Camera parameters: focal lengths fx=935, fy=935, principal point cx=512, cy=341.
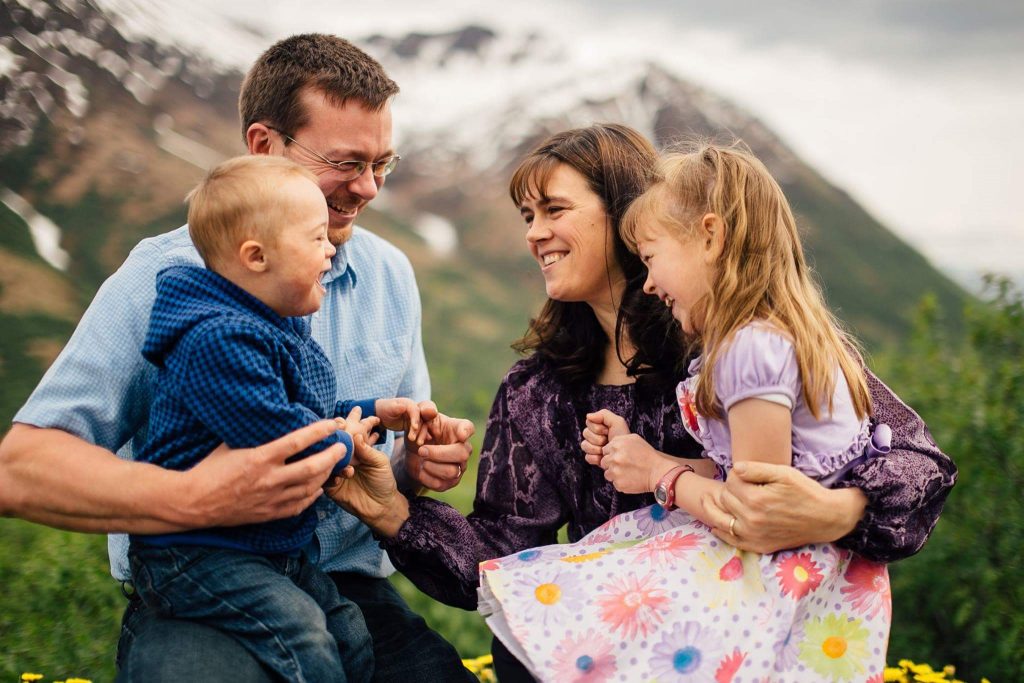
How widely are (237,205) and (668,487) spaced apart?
3.42 feet

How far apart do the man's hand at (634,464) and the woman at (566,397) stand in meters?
0.26

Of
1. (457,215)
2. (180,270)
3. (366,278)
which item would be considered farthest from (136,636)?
(457,215)

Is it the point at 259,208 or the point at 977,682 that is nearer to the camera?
the point at 259,208

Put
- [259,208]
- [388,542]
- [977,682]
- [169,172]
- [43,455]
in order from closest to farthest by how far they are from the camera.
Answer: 1. [259,208]
2. [43,455]
3. [388,542]
4. [977,682]
5. [169,172]

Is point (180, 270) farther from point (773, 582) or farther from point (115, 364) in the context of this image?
point (773, 582)

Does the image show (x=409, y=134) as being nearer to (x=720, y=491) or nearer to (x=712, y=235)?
(x=712, y=235)

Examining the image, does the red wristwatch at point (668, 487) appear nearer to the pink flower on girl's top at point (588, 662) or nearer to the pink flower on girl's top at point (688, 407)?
the pink flower on girl's top at point (688, 407)

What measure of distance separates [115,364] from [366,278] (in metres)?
0.76

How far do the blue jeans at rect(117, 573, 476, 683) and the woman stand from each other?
13 centimetres

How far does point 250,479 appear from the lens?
5.68 feet

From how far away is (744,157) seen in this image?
1.98 meters

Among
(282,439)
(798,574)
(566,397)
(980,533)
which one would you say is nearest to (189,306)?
(282,439)

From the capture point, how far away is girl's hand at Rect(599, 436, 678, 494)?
203 cm

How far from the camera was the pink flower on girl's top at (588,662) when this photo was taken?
184 cm
